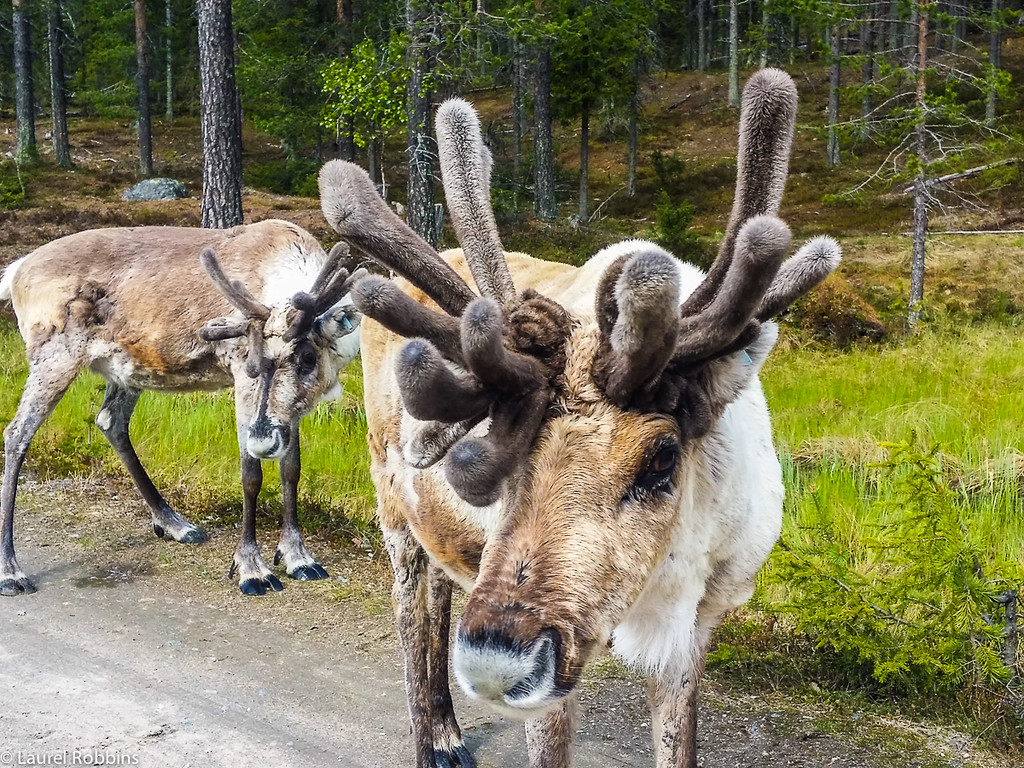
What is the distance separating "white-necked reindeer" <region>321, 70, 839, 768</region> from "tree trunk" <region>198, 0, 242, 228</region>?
26.0ft

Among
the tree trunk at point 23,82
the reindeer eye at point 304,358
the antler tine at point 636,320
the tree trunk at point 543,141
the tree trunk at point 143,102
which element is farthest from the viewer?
the tree trunk at point 143,102

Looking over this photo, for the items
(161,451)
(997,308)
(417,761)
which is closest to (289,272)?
(161,451)

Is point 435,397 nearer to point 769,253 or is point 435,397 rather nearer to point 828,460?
point 769,253

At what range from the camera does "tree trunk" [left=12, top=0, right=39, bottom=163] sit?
104ft

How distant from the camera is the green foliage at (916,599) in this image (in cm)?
365

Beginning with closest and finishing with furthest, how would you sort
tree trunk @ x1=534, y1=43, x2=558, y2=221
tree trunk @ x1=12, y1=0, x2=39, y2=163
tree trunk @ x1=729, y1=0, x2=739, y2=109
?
tree trunk @ x1=534, y1=43, x2=558, y2=221 < tree trunk @ x1=12, y1=0, x2=39, y2=163 < tree trunk @ x1=729, y1=0, x2=739, y2=109

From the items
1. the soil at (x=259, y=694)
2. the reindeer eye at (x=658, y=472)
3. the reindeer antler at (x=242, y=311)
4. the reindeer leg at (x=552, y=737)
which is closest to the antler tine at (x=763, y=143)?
the reindeer eye at (x=658, y=472)

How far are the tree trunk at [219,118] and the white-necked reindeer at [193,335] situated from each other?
3.09m

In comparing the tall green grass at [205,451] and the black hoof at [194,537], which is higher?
the tall green grass at [205,451]

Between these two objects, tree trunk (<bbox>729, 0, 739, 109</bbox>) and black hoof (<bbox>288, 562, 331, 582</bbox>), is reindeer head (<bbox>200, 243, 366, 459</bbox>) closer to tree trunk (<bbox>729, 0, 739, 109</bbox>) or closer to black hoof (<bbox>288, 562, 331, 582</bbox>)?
black hoof (<bbox>288, 562, 331, 582</bbox>)

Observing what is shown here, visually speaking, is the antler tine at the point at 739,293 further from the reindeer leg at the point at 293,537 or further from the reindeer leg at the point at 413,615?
the reindeer leg at the point at 293,537

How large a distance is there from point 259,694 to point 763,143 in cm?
Result: 320

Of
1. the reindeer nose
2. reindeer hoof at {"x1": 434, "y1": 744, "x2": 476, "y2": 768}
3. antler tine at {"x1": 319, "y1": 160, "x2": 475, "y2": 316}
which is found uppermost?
antler tine at {"x1": 319, "y1": 160, "x2": 475, "y2": 316}

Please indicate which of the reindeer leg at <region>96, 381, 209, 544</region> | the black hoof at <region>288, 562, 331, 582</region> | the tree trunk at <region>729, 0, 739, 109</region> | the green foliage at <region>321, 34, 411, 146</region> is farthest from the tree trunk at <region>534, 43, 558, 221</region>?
the black hoof at <region>288, 562, 331, 582</region>
